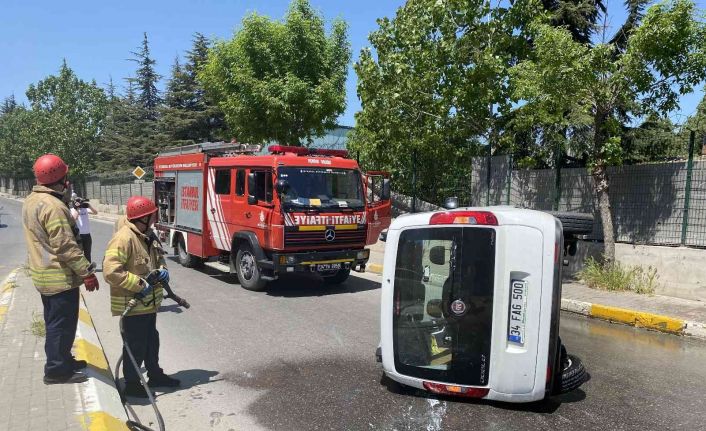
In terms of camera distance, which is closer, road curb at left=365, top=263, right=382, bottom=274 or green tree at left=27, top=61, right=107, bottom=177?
road curb at left=365, top=263, right=382, bottom=274

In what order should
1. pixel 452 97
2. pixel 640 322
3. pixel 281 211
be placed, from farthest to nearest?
1. pixel 452 97
2. pixel 281 211
3. pixel 640 322

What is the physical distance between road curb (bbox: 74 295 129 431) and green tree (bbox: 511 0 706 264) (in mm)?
7598

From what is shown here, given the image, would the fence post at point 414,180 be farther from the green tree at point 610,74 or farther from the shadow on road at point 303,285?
the green tree at point 610,74

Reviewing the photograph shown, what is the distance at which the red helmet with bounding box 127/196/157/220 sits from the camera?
4.33 m

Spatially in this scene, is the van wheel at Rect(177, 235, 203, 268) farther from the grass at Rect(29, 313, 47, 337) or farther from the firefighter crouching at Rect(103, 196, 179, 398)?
the firefighter crouching at Rect(103, 196, 179, 398)

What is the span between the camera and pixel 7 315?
21.8 ft

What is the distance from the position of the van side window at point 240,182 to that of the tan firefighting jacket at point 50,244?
5359 millimetres

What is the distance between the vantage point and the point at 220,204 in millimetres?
10273

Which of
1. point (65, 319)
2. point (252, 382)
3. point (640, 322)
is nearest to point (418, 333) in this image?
point (252, 382)

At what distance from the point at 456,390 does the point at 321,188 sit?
550 centimetres

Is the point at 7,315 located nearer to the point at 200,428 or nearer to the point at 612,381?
the point at 200,428

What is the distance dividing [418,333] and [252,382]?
5.70 ft

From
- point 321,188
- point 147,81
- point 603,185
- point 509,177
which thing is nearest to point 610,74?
point 603,185

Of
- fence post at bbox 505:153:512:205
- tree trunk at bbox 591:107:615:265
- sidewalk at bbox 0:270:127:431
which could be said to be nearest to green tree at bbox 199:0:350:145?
fence post at bbox 505:153:512:205
